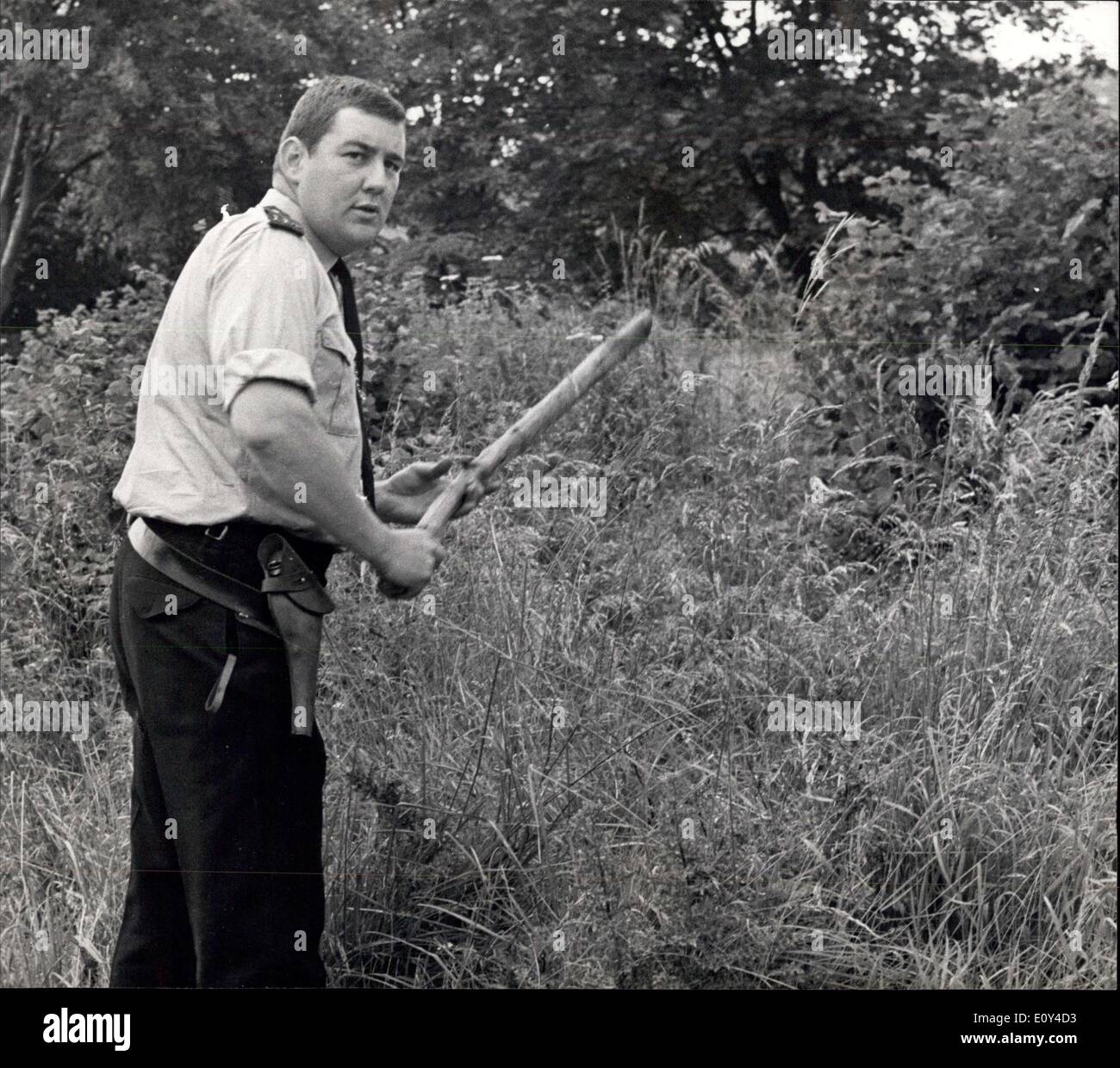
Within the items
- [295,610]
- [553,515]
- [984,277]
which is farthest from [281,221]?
[984,277]

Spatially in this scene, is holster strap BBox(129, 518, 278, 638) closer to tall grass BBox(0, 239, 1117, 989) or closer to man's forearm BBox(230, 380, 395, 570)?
man's forearm BBox(230, 380, 395, 570)

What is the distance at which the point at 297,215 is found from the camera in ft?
8.32

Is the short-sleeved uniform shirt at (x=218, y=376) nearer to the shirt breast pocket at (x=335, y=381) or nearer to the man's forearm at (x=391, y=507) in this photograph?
the shirt breast pocket at (x=335, y=381)

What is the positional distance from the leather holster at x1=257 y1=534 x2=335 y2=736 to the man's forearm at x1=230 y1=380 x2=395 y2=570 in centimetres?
17

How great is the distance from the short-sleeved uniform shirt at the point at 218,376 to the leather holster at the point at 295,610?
0.06 meters

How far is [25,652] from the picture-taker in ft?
13.3

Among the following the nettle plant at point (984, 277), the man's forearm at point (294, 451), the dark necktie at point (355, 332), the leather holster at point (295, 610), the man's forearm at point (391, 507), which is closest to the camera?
the man's forearm at point (294, 451)

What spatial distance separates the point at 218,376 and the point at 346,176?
454 mm

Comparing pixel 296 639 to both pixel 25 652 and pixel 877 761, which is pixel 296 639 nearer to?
pixel 877 761

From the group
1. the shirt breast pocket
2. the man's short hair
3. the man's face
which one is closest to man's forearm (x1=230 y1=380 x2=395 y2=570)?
the shirt breast pocket

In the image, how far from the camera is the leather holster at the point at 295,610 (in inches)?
97.4

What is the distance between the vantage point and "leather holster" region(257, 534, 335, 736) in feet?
8.12

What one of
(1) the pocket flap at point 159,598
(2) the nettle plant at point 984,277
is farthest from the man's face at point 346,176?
(2) the nettle plant at point 984,277
